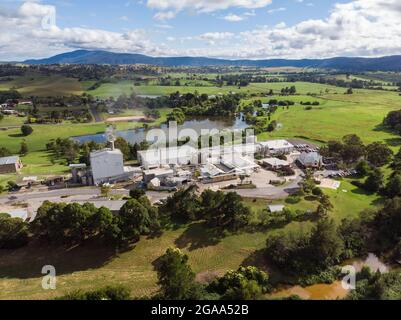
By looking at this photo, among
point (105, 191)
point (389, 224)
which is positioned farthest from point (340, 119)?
point (105, 191)

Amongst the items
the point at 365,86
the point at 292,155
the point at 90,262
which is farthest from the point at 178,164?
the point at 365,86

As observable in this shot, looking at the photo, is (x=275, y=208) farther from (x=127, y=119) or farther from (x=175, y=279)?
(x=127, y=119)

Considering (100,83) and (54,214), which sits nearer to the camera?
(54,214)

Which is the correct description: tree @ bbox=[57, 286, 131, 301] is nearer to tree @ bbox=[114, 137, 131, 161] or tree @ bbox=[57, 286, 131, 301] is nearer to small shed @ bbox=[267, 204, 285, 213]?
small shed @ bbox=[267, 204, 285, 213]

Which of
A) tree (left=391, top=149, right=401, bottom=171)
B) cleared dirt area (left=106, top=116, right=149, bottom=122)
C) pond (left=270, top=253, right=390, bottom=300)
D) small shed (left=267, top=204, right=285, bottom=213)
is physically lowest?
pond (left=270, top=253, right=390, bottom=300)

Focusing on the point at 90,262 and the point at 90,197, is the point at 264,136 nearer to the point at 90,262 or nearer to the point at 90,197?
the point at 90,197

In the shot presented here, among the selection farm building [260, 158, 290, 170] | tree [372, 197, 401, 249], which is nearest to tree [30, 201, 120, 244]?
tree [372, 197, 401, 249]
